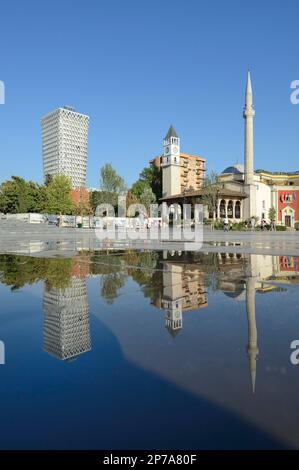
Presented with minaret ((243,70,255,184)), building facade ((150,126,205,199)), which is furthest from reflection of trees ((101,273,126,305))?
building facade ((150,126,205,199))

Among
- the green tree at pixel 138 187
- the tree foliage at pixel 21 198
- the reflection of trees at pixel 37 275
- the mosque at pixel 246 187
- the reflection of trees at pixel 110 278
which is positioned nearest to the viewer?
the reflection of trees at pixel 110 278

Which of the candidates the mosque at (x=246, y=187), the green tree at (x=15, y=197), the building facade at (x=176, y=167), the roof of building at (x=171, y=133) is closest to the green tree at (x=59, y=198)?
the green tree at (x=15, y=197)

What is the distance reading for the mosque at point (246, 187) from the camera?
199 ft

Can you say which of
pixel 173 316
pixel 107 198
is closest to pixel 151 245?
pixel 173 316

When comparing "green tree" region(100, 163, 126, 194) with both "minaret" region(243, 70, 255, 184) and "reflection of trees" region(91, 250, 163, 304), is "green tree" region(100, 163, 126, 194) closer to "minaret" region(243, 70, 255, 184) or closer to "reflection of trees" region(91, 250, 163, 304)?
"minaret" region(243, 70, 255, 184)

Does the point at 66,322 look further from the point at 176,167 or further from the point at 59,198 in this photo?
the point at 176,167

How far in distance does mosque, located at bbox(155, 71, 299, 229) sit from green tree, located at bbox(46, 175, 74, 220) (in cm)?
1953

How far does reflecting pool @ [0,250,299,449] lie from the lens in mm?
1895

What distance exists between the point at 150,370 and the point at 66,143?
167m

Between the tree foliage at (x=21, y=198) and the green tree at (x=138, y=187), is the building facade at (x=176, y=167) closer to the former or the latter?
the green tree at (x=138, y=187)

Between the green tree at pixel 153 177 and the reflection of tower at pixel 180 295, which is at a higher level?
the green tree at pixel 153 177

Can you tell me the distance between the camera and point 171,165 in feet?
269

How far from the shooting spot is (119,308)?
4676mm

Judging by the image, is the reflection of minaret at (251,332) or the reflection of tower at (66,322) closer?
the reflection of minaret at (251,332)
